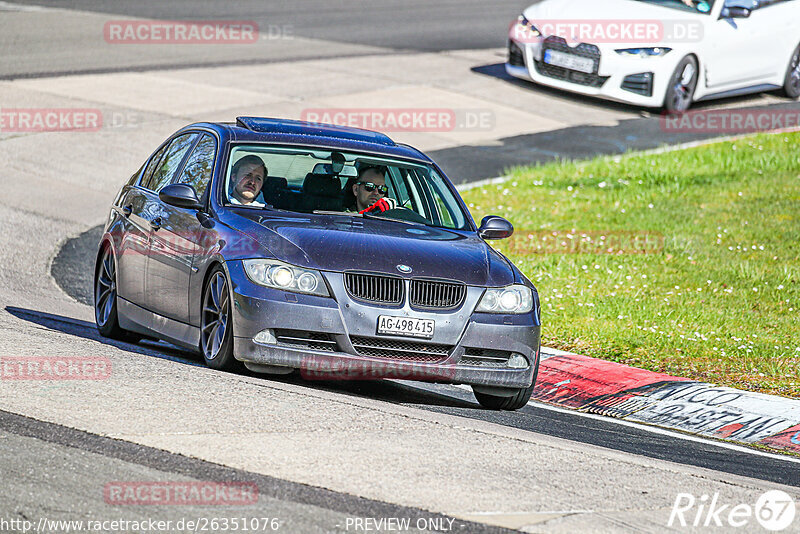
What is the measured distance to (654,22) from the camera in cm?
2120

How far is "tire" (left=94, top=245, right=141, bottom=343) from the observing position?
9.51 m

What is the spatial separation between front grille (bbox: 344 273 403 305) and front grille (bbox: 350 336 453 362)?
23cm

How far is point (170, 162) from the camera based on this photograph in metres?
9.49

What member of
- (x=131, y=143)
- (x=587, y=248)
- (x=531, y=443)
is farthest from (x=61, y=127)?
(x=531, y=443)

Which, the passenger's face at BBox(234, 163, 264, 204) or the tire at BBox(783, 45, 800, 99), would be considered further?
the tire at BBox(783, 45, 800, 99)

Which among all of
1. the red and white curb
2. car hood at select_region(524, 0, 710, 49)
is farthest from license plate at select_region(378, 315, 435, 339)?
car hood at select_region(524, 0, 710, 49)

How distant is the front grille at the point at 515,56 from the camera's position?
21958 mm

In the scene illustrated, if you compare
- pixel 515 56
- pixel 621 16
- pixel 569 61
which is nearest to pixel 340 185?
pixel 569 61

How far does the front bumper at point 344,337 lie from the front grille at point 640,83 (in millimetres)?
13801

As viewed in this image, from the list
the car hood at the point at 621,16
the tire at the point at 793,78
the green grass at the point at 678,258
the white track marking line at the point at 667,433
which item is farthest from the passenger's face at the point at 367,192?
the tire at the point at 793,78

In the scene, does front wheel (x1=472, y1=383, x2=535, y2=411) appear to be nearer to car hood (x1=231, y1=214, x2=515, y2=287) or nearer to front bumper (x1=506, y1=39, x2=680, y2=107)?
car hood (x1=231, y1=214, x2=515, y2=287)

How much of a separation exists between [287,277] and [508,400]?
1698 mm

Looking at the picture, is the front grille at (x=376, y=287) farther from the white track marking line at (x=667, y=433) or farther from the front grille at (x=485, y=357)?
the white track marking line at (x=667, y=433)

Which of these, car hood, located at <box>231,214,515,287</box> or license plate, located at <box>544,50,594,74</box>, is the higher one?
car hood, located at <box>231,214,515,287</box>
